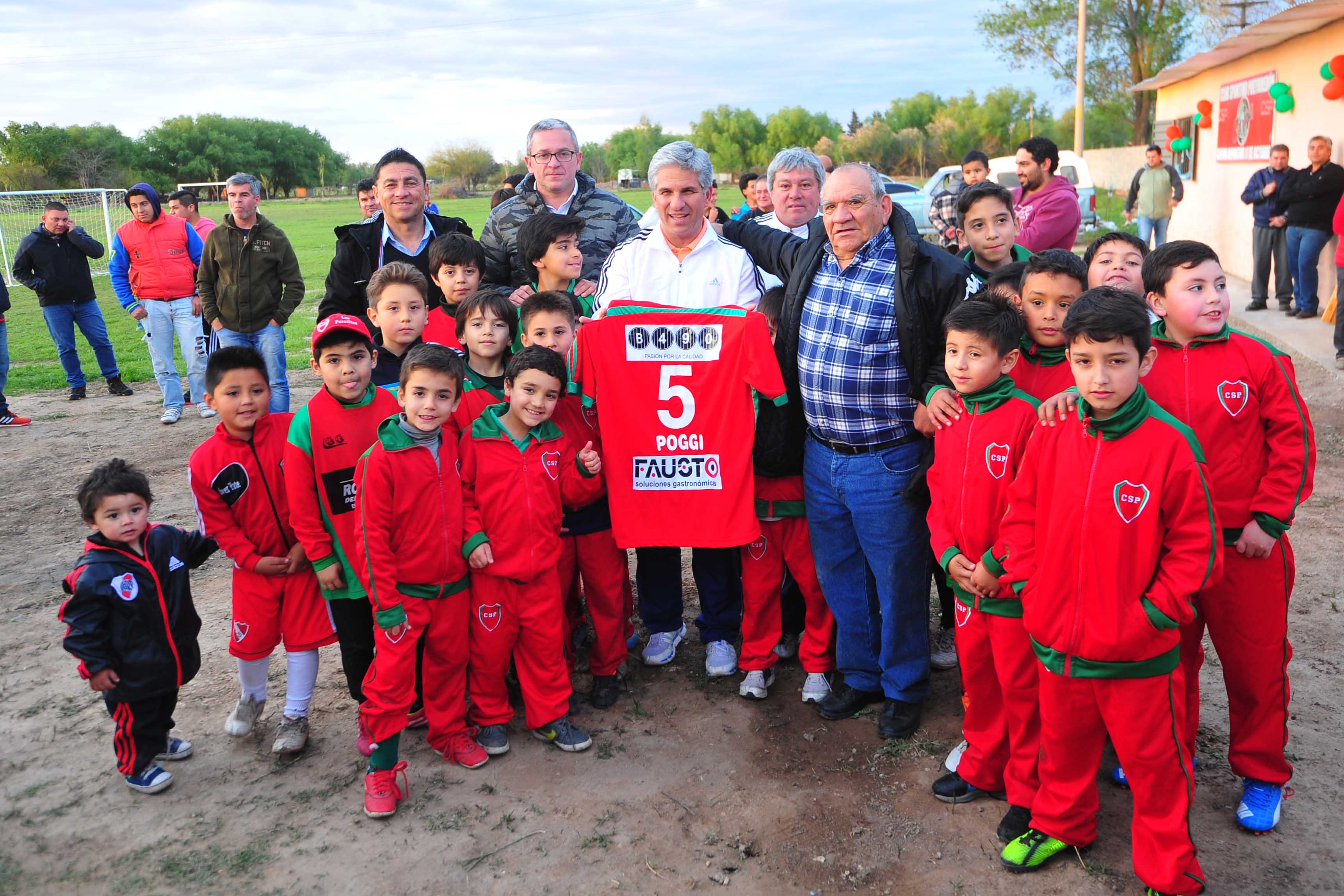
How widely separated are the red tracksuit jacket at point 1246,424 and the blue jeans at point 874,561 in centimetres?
111

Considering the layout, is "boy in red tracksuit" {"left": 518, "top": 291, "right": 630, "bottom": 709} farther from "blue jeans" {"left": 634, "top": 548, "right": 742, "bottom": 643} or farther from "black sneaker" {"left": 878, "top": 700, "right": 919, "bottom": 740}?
"black sneaker" {"left": 878, "top": 700, "right": 919, "bottom": 740}

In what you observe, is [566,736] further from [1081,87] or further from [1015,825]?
[1081,87]

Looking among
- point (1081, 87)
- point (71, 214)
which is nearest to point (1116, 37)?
point (1081, 87)

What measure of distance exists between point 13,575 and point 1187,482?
6.94 meters

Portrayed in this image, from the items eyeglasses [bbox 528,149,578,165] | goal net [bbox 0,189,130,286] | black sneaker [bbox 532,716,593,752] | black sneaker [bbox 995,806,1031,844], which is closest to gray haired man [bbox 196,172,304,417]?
eyeglasses [bbox 528,149,578,165]

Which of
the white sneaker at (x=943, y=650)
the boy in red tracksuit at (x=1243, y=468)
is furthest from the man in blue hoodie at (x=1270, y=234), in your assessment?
the boy in red tracksuit at (x=1243, y=468)

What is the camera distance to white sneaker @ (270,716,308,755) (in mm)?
4148

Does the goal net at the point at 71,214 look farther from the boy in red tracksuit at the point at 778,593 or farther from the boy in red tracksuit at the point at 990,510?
the boy in red tracksuit at the point at 990,510

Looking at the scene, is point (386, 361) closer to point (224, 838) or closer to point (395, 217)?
point (395, 217)

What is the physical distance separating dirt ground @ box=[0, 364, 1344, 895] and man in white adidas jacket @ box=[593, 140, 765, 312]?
1940 mm

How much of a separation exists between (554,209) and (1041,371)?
2.89 m

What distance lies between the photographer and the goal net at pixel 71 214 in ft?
71.6

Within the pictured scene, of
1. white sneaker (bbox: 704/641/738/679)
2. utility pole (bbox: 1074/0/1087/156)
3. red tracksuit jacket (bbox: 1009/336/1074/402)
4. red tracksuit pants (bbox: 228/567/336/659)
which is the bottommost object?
white sneaker (bbox: 704/641/738/679)

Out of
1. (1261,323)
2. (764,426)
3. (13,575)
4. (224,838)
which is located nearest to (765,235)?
(764,426)
